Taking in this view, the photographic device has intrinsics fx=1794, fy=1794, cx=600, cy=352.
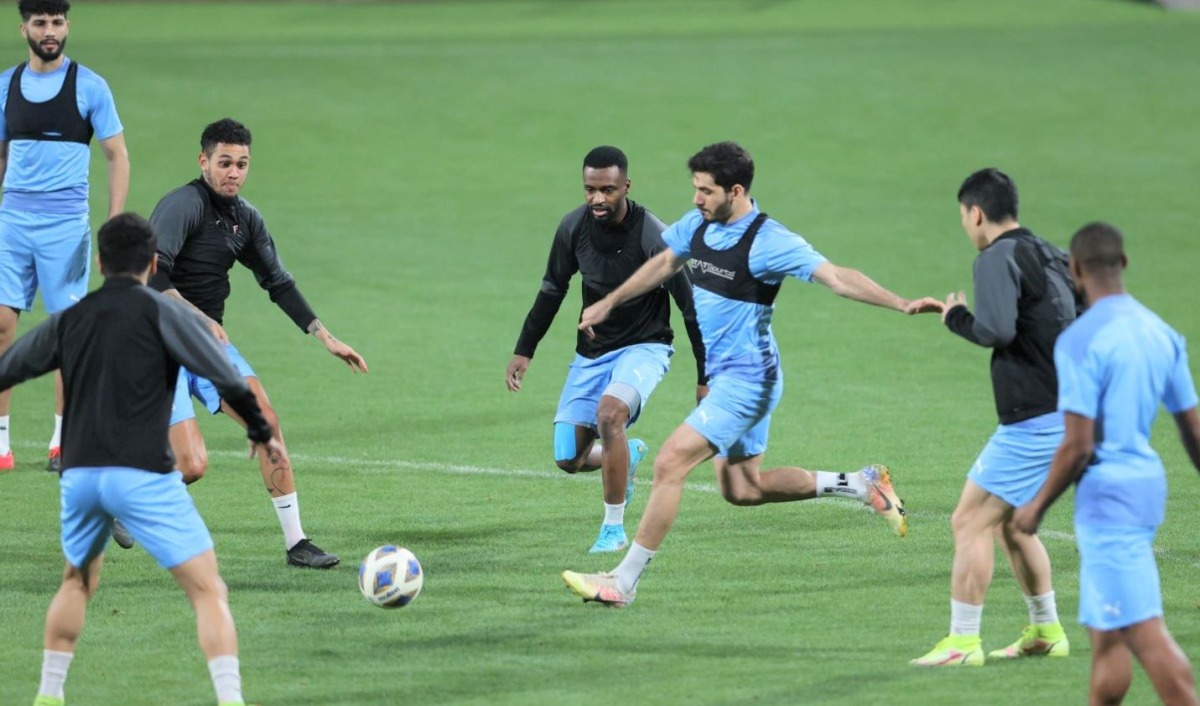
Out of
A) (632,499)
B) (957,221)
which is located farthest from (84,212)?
(957,221)

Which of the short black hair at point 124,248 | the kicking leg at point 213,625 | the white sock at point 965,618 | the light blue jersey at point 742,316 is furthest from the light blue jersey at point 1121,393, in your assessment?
the short black hair at point 124,248

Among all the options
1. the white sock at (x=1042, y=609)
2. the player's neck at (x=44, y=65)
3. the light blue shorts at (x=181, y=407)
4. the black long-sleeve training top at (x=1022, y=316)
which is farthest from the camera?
the player's neck at (x=44, y=65)

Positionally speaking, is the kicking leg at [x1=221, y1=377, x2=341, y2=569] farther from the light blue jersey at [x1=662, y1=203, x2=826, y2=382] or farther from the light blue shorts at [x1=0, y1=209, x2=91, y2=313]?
the light blue shorts at [x1=0, y1=209, x2=91, y2=313]

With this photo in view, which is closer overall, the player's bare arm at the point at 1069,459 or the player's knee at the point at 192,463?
the player's bare arm at the point at 1069,459

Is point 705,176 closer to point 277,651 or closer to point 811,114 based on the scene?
point 277,651

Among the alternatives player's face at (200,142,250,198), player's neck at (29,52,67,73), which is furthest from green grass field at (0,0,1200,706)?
player's neck at (29,52,67,73)

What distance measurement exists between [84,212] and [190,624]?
4.50m

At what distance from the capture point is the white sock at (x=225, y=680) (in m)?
6.94

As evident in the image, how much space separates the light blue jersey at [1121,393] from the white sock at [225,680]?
3274 mm

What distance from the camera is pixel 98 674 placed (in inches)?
319

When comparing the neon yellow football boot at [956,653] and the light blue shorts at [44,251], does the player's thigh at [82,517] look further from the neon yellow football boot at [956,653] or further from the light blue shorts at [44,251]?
the light blue shorts at [44,251]

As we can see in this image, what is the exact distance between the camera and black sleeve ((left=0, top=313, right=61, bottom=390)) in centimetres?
697

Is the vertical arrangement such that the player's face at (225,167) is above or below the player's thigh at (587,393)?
above

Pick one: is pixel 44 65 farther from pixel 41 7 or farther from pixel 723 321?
pixel 723 321
